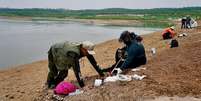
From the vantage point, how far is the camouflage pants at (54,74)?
9.98 meters

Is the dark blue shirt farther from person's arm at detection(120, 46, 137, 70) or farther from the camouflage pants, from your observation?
the camouflage pants

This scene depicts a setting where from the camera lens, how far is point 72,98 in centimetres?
859

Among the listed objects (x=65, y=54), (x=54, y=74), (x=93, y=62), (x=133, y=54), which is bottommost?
(x=54, y=74)

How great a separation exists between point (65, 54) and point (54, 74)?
3.35 ft

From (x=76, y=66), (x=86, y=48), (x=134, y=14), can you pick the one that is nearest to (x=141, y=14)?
(x=134, y=14)

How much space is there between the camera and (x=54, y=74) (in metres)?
10.4

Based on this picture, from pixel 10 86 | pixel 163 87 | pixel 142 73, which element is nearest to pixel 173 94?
pixel 163 87

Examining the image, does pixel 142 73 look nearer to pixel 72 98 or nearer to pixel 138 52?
pixel 138 52

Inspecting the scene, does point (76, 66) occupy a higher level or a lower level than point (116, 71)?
higher

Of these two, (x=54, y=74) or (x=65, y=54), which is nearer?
(x=65, y=54)

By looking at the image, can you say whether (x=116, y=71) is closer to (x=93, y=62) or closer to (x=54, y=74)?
(x=93, y=62)

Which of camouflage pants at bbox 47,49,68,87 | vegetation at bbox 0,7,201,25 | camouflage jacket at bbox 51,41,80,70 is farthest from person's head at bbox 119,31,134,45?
vegetation at bbox 0,7,201,25

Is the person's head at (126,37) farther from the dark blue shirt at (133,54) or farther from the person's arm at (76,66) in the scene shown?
the person's arm at (76,66)

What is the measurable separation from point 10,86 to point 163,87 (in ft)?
22.6
